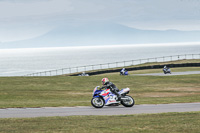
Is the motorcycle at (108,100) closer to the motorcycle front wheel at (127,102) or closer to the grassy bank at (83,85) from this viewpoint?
the motorcycle front wheel at (127,102)

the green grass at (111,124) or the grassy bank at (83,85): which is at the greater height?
the grassy bank at (83,85)

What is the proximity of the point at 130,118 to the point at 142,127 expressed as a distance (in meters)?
2.17

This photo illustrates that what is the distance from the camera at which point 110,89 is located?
55.3 ft

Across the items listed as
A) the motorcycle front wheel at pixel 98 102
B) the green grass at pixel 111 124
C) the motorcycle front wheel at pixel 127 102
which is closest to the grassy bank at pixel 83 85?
the motorcycle front wheel at pixel 98 102

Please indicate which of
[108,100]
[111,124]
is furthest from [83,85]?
[111,124]

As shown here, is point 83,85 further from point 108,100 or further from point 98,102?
point 108,100

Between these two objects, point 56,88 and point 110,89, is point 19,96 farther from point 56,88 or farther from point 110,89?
point 110,89

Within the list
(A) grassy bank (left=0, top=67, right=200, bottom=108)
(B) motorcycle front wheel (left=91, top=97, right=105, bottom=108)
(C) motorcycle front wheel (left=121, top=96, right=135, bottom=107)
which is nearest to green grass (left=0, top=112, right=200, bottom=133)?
(C) motorcycle front wheel (left=121, top=96, right=135, bottom=107)

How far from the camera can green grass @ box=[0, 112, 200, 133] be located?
1039cm

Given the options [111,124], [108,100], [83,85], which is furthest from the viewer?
[83,85]

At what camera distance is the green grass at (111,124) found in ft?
34.1

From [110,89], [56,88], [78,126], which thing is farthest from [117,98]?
[56,88]

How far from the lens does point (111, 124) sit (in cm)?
1147

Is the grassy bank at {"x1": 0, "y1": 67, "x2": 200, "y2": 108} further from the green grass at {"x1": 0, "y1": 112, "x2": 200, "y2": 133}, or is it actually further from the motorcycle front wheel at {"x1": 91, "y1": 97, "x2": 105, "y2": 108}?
the green grass at {"x1": 0, "y1": 112, "x2": 200, "y2": 133}
